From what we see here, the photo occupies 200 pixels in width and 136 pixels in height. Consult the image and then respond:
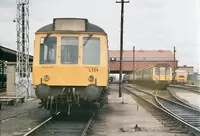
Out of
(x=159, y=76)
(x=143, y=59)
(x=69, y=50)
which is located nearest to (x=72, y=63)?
(x=69, y=50)

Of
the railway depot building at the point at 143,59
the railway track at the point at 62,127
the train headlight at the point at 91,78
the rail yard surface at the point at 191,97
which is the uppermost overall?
the railway depot building at the point at 143,59

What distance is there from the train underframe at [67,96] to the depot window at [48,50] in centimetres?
89

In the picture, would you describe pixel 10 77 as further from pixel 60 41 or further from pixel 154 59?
pixel 154 59

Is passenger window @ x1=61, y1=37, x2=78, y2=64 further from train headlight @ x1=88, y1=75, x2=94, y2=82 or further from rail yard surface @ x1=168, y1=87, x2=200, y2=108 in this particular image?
rail yard surface @ x1=168, y1=87, x2=200, y2=108

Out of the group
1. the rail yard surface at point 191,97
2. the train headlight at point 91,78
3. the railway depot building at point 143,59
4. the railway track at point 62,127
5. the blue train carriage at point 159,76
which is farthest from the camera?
the railway depot building at point 143,59

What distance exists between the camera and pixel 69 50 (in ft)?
37.4

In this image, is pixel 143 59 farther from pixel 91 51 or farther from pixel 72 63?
pixel 72 63

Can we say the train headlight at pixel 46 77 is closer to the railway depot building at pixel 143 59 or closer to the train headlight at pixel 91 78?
the train headlight at pixel 91 78

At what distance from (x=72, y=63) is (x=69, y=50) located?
457 mm

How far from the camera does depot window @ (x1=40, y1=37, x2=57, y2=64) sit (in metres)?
11.4

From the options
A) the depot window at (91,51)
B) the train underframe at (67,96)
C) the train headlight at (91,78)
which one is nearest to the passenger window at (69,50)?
the depot window at (91,51)

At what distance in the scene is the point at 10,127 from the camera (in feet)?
35.0

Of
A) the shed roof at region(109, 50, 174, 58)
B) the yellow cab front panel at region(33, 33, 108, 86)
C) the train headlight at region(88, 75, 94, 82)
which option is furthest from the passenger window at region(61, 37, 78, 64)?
the shed roof at region(109, 50, 174, 58)

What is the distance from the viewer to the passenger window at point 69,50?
11276mm
